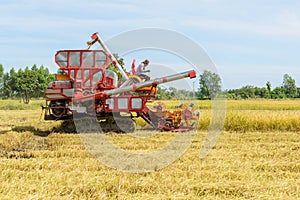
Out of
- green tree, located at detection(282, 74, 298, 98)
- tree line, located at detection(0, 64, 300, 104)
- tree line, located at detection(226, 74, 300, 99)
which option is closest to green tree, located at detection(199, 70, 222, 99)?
tree line, located at detection(0, 64, 300, 104)

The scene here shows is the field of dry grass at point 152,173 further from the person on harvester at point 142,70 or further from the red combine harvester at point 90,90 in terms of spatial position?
the person on harvester at point 142,70

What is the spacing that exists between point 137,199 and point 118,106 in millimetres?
6386

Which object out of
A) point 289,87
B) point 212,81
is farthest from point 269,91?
point 212,81

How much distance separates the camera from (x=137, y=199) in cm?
452

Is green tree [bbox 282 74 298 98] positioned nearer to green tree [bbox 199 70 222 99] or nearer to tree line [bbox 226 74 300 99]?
tree line [bbox 226 74 300 99]

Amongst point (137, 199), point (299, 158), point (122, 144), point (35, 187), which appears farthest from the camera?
point (122, 144)

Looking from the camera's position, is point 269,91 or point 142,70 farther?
point 269,91

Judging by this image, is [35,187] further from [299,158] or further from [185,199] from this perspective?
[299,158]

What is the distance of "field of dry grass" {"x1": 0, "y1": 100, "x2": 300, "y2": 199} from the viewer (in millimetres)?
4754

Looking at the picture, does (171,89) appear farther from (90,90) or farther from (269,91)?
(269,91)

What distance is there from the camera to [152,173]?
18.9ft

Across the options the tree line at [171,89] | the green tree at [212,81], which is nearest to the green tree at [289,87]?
the tree line at [171,89]

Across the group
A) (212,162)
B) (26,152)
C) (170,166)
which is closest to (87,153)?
(26,152)

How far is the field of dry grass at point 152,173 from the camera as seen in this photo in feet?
15.6
